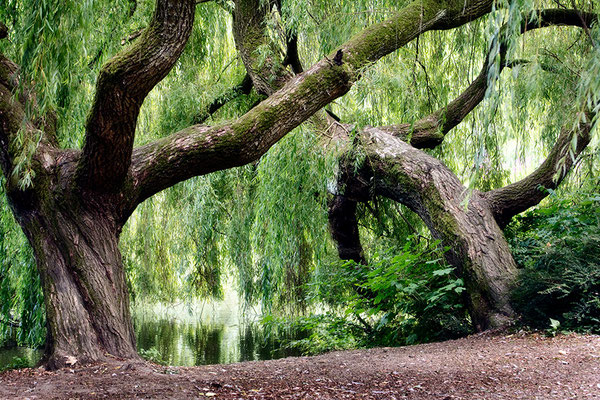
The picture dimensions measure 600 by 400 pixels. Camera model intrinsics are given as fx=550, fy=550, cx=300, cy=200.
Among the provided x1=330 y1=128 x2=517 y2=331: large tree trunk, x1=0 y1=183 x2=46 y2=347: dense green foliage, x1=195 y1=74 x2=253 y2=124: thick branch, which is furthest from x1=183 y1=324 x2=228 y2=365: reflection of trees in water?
x1=330 y1=128 x2=517 y2=331: large tree trunk

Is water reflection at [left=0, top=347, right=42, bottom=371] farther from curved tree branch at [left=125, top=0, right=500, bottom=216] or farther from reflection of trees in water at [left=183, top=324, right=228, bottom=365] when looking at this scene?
curved tree branch at [left=125, top=0, right=500, bottom=216]

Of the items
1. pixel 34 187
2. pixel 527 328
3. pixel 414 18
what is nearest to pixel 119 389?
pixel 34 187

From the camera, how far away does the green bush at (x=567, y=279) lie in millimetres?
3779

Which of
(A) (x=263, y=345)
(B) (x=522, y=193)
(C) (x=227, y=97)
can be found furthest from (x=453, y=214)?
(A) (x=263, y=345)

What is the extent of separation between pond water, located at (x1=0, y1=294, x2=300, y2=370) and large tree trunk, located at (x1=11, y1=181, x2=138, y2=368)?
2.53 m

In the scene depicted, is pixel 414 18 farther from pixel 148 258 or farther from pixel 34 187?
pixel 148 258

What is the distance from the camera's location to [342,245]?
6.26 metres

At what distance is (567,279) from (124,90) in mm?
3162

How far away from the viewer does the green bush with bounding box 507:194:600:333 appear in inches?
149

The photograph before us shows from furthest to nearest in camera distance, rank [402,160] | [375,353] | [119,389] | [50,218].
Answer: [402,160]
[375,353]
[50,218]
[119,389]

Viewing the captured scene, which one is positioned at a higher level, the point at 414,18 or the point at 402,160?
the point at 414,18

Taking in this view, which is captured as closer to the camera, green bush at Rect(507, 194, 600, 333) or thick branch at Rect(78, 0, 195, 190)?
thick branch at Rect(78, 0, 195, 190)

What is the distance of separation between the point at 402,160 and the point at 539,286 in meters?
1.56

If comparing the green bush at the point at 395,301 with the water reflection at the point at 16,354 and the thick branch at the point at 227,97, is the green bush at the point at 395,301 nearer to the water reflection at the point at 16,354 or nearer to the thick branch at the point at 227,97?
the thick branch at the point at 227,97
